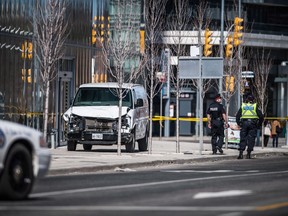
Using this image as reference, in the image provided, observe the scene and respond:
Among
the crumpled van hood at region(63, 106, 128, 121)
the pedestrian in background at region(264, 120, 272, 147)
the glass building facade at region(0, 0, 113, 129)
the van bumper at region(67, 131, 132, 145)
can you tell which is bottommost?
the pedestrian in background at region(264, 120, 272, 147)

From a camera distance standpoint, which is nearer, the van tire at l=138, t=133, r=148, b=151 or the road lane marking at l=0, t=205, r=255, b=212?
the road lane marking at l=0, t=205, r=255, b=212

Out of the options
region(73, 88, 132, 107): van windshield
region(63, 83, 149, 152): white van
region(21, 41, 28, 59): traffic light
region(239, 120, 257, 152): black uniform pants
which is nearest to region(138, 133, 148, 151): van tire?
region(63, 83, 149, 152): white van

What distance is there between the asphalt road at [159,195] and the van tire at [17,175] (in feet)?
0.56

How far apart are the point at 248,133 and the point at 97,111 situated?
177 inches

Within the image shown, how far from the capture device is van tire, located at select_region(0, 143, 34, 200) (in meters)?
14.4

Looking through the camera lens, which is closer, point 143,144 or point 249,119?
point 249,119

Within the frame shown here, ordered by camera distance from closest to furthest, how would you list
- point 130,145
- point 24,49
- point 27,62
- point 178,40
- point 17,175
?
point 17,175 < point 130,145 < point 24,49 < point 27,62 < point 178,40

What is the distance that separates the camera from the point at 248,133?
1283 inches

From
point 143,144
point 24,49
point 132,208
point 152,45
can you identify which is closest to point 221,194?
point 132,208

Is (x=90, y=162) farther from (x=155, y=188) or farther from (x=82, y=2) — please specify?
(x=82, y=2)

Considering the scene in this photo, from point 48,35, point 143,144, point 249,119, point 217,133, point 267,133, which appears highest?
point 48,35

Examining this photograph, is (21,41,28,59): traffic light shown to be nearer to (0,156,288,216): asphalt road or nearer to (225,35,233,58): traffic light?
(225,35,233,58): traffic light

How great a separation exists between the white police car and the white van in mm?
17681

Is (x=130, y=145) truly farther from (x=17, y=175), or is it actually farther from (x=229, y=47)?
(x=17, y=175)
